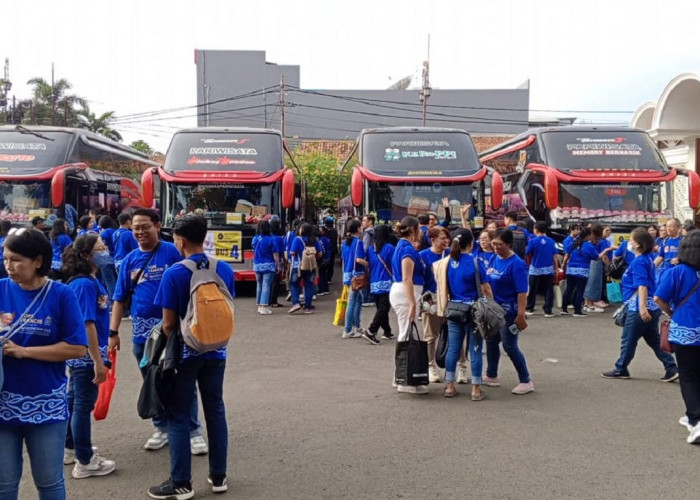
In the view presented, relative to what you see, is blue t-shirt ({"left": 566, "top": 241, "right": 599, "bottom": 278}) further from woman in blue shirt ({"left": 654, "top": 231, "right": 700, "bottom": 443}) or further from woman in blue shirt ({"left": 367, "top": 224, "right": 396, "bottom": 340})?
woman in blue shirt ({"left": 654, "top": 231, "right": 700, "bottom": 443})

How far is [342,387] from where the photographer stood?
7.04m

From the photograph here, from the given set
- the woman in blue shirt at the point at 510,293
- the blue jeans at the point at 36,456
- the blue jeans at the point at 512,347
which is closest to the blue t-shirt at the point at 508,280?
the woman in blue shirt at the point at 510,293

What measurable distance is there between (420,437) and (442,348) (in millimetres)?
1600

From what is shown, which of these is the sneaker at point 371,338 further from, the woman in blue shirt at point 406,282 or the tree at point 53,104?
the tree at point 53,104

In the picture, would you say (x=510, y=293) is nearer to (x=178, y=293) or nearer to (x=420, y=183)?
(x=178, y=293)

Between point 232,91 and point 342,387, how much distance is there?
1775 inches

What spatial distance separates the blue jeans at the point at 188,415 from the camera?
4195 mm

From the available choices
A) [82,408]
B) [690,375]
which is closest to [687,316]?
[690,375]

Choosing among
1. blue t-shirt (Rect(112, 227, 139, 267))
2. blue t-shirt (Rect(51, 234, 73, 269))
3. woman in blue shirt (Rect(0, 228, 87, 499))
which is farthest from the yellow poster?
woman in blue shirt (Rect(0, 228, 87, 499))

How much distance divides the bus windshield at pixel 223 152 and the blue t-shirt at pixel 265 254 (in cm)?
277

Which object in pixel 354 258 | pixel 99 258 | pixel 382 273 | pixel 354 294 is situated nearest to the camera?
pixel 99 258

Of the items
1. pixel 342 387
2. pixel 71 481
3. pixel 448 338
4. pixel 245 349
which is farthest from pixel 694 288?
pixel 245 349

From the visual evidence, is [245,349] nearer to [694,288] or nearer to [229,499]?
[229,499]

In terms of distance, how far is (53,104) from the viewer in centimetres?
3428
